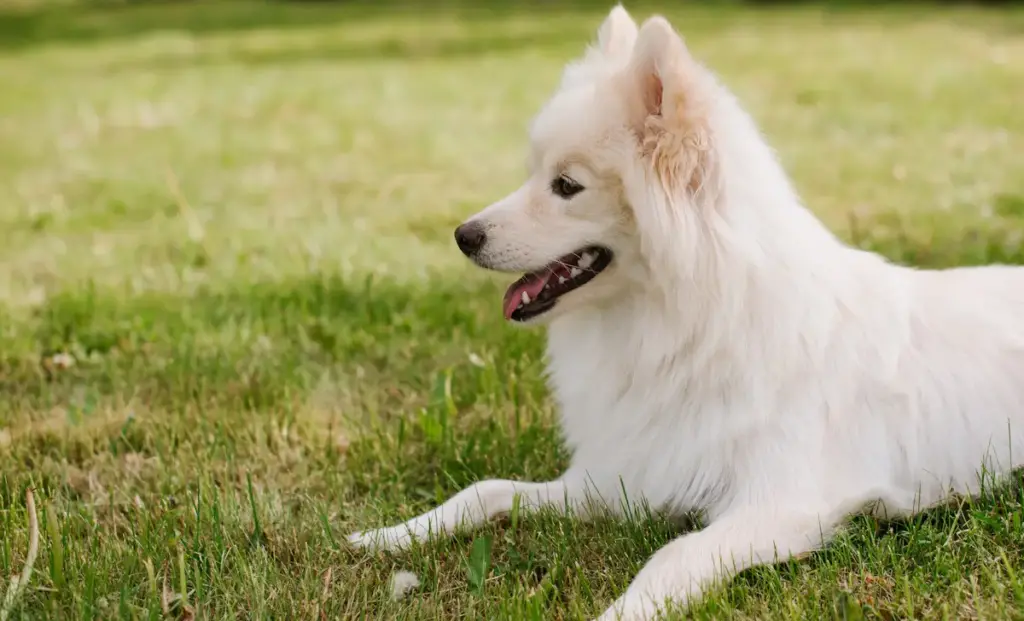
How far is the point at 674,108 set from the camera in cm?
256

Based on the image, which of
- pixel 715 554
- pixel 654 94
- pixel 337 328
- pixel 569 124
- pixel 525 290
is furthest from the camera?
pixel 337 328

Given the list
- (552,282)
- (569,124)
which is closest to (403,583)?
(552,282)

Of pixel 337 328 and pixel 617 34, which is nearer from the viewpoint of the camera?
pixel 617 34

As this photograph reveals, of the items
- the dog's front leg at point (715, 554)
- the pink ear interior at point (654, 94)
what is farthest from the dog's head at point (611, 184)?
the dog's front leg at point (715, 554)

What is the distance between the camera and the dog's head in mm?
2570

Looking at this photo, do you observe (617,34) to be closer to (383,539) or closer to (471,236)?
(471,236)

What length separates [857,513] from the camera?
8.95 feet

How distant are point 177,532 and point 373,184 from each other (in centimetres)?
489

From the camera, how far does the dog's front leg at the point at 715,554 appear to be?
2404 millimetres

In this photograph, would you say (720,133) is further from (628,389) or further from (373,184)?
(373,184)

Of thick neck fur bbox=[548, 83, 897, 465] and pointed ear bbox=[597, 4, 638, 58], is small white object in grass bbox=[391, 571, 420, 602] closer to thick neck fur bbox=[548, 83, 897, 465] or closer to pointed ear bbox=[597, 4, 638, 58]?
thick neck fur bbox=[548, 83, 897, 465]

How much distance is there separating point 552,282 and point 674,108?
0.60 m

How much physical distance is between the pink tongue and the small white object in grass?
2.45 ft

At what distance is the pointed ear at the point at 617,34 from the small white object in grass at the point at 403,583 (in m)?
1.54
